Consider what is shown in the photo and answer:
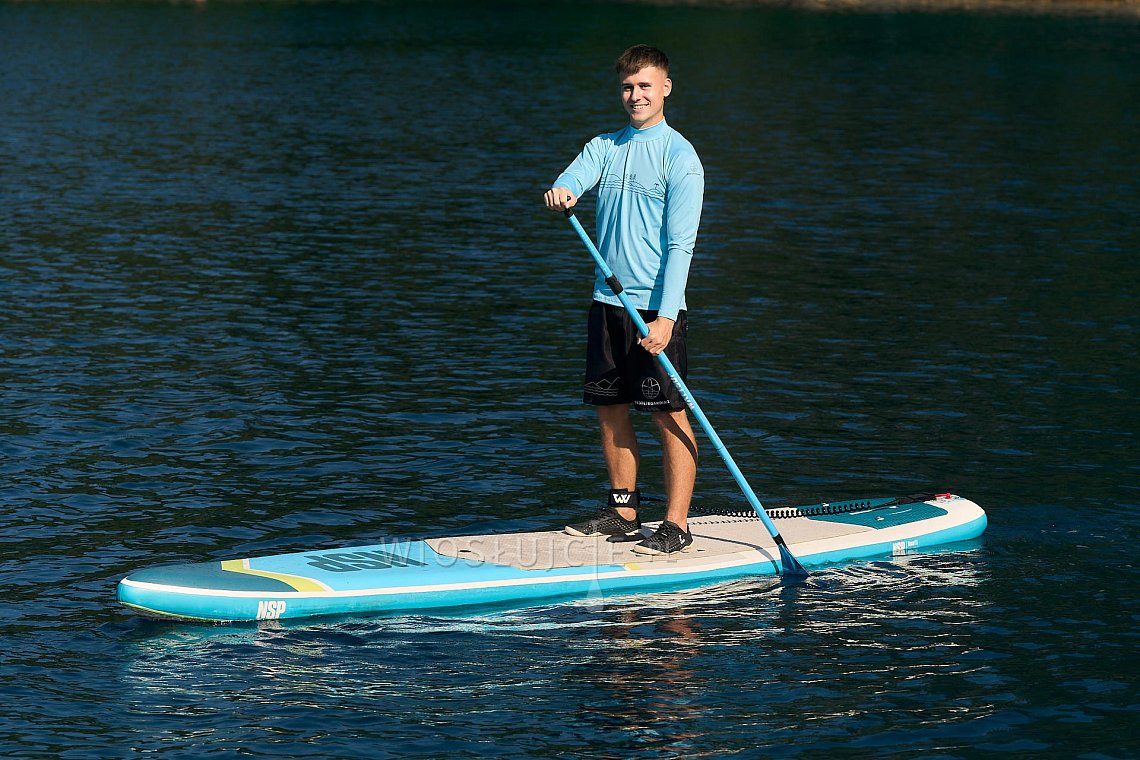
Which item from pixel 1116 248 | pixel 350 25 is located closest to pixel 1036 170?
pixel 1116 248

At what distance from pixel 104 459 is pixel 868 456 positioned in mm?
6815

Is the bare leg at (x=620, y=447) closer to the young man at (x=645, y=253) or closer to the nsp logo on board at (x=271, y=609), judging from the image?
the young man at (x=645, y=253)

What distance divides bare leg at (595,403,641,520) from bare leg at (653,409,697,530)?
0.25m

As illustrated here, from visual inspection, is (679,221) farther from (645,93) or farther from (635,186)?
(645,93)

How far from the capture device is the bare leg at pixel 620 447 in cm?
1079

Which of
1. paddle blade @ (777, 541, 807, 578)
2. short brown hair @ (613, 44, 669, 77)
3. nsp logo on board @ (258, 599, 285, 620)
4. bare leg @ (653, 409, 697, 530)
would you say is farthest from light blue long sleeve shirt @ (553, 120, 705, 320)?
nsp logo on board @ (258, 599, 285, 620)

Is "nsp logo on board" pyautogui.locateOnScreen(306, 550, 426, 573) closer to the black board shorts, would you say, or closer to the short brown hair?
the black board shorts

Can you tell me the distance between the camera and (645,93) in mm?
10070

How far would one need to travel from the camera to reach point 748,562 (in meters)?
10.9

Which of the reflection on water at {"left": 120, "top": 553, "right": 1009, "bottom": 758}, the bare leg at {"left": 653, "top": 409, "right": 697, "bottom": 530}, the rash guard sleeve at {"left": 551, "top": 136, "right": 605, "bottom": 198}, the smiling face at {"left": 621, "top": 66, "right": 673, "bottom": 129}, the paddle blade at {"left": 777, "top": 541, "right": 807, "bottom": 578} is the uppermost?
the smiling face at {"left": 621, "top": 66, "right": 673, "bottom": 129}

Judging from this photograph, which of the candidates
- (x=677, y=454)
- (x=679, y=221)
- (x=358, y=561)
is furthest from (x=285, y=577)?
(x=679, y=221)

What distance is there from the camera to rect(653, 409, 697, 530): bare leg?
10.6 metres

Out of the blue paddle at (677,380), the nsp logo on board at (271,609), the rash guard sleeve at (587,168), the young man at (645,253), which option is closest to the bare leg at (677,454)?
the young man at (645,253)

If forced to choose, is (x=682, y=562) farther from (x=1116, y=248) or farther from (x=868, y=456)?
(x=1116, y=248)
